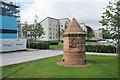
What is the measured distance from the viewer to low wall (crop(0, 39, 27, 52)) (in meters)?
25.8

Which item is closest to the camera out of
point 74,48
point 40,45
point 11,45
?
point 74,48

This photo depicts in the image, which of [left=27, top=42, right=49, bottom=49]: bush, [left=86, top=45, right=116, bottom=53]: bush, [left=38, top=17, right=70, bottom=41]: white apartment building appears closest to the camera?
[left=86, top=45, right=116, bottom=53]: bush

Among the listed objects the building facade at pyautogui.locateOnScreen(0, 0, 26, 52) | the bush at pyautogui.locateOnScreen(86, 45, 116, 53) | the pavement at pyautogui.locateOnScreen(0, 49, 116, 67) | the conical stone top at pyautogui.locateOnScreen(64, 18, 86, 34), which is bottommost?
the pavement at pyautogui.locateOnScreen(0, 49, 116, 67)

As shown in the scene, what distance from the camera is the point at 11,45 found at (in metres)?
27.4

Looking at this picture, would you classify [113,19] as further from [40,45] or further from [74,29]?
[40,45]

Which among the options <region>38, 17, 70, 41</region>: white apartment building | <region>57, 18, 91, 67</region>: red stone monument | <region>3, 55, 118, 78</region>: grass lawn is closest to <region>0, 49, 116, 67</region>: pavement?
<region>3, 55, 118, 78</region>: grass lawn

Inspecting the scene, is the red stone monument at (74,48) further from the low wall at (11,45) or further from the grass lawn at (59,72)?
the low wall at (11,45)

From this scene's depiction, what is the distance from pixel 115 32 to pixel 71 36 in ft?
20.5

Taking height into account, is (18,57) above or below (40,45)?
below

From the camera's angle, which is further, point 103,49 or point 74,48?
point 103,49

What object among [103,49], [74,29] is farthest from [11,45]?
[74,29]

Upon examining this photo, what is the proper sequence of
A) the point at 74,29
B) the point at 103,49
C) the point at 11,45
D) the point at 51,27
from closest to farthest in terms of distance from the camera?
the point at 74,29, the point at 11,45, the point at 103,49, the point at 51,27

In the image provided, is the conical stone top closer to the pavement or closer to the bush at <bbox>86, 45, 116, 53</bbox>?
the pavement

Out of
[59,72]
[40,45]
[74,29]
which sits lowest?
[59,72]
